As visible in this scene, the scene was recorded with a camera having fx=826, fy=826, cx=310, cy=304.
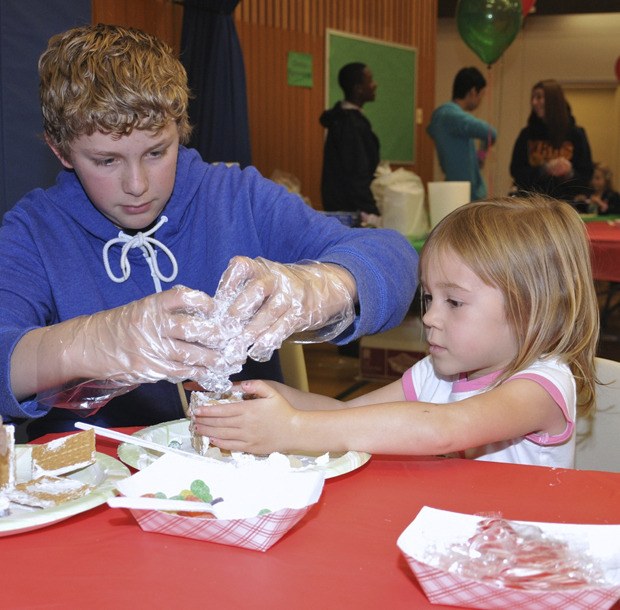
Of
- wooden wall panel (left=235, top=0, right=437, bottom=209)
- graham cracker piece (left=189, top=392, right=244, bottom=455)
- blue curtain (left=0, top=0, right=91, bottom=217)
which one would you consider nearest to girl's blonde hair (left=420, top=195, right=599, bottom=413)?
graham cracker piece (left=189, top=392, right=244, bottom=455)

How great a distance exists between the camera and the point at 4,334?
1162 mm

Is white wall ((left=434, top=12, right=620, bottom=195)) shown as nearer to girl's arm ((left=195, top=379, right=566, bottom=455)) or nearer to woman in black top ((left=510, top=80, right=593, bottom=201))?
woman in black top ((left=510, top=80, right=593, bottom=201))

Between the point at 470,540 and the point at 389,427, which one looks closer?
the point at 470,540

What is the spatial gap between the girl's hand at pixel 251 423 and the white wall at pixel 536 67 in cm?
968

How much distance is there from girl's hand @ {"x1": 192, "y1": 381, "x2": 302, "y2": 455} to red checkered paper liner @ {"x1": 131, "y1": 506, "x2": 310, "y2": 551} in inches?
8.9

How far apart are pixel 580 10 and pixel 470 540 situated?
34.5 feet

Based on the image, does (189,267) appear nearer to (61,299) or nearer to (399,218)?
(61,299)

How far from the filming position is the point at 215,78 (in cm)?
449

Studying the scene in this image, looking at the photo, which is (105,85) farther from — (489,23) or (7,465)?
(489,23)

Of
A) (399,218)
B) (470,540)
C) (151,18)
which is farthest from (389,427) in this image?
(151,18)

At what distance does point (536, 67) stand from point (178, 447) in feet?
35.4

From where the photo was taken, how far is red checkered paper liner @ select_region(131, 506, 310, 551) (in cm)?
79

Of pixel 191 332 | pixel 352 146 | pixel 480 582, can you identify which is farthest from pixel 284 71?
pixel 480 582

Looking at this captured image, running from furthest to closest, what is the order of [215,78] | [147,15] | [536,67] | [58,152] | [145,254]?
[536,67]
[147,15]
[215,78]
[145,254]
[58,152]
